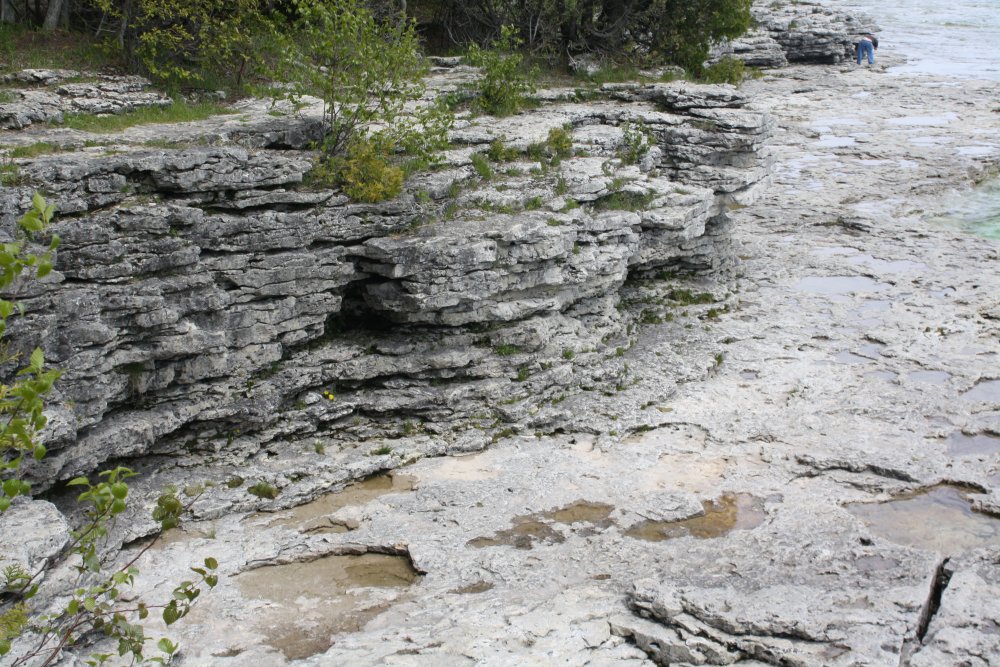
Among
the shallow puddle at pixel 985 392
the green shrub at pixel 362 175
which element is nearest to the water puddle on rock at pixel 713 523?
the shallow puddle at pixel 985 392

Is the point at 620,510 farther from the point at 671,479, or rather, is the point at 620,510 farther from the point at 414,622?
the point at 414,622

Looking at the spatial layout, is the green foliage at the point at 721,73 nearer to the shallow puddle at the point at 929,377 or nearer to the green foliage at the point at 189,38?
the shallow puddle at the point at 929,377

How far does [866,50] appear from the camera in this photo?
165ft

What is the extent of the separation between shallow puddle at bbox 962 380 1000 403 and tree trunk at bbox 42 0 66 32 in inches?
927

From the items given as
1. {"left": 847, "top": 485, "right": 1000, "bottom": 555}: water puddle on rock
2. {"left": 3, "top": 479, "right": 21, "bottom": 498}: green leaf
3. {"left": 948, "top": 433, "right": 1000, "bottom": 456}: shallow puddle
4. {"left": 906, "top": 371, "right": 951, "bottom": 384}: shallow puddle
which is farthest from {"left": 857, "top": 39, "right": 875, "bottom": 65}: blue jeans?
{"left": 3, "top": 479, "right": 21, "bottom": 498}: green leaf

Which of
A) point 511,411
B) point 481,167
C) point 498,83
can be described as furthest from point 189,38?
point 511,411

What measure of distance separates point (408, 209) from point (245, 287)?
12.4 feet

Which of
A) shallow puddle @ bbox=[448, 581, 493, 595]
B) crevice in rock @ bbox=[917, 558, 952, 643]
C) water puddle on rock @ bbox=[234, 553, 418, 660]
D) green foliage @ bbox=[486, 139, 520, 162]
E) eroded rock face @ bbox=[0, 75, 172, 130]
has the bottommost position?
water puddle on rock @ bbox=[234, 553, 418, 660]

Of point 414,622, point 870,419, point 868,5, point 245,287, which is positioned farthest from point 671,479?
point 868,5

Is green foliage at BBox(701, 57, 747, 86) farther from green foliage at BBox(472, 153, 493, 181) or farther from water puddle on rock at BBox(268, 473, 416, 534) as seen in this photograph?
water puddle on rock at BBox(268, 473, 416, 534)

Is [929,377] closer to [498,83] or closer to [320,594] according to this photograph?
[498,83]

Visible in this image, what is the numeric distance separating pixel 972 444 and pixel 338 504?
40.4 feet

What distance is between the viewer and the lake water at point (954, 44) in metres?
30.5

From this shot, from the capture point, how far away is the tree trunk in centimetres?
2295
